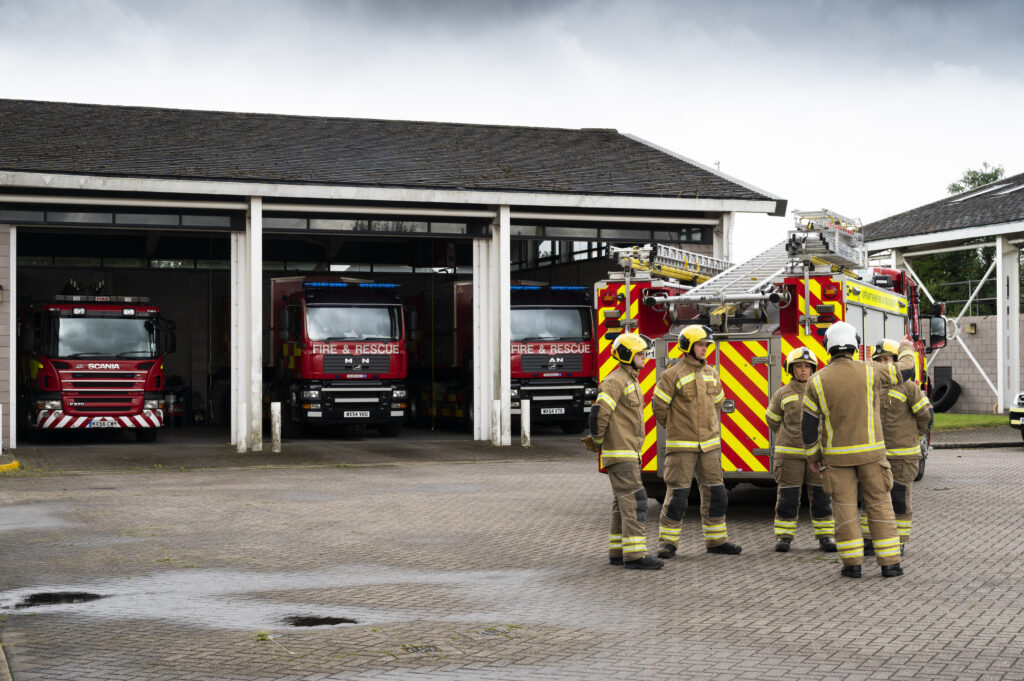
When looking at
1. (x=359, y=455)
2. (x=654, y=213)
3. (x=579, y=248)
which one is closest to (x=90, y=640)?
(x=359, y=455)

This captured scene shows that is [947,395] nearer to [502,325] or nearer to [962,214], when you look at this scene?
[962,214]

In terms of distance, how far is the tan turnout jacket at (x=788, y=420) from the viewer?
34.8ft

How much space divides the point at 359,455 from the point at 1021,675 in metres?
15.6

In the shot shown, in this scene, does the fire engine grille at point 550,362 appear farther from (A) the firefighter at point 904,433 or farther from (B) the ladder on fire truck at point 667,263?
(A) the firefighter at point 904,433

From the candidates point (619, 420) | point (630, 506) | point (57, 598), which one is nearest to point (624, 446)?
point (619, 420)

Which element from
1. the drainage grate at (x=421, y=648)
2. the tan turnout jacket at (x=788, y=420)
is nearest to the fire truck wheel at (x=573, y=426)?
the tan turnout jacket at (x=788, y=420)

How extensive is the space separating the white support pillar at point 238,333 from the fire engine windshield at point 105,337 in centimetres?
289

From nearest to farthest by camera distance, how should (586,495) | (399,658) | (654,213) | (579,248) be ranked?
(399,658) < (586,495) < (654,213) < (579,248)

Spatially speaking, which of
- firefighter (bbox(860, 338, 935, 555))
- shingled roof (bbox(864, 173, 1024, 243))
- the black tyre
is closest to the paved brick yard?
firefighter (bbox(860, 338, 935, 555))

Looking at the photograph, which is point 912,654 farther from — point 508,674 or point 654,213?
point 654,213

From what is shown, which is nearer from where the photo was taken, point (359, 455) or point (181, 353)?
point (359, 455)

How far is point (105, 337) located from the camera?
23516 mm

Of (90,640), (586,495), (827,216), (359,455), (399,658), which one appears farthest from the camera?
(359,455)

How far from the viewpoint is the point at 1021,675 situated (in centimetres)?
623
